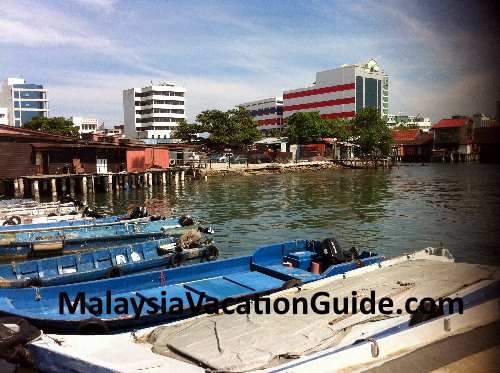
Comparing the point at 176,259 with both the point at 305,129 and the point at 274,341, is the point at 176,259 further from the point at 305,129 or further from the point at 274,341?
the point at 305,129

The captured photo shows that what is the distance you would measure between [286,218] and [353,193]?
1461 cm

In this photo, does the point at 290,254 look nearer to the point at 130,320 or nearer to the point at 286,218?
the point at 130,320

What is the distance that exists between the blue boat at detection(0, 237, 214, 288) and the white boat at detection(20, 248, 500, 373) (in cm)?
572

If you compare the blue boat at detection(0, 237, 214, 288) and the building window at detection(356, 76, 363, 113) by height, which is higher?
the building window at detection(356, 76, 363, 113)

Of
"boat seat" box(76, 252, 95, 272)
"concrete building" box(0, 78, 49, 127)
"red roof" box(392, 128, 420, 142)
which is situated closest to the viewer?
"boat seat" box(76, 252, 95, 272)

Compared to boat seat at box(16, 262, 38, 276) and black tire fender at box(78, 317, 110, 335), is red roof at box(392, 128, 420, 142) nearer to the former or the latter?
boat seat at box(16, 262, 38, 276)

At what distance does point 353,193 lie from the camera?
41.2 m

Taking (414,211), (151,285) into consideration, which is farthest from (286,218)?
(151,285)

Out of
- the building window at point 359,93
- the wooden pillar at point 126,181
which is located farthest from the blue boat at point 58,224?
the building window at point 359,93

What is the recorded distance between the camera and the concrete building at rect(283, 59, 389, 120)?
4107 inches

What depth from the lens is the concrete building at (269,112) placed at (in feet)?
427

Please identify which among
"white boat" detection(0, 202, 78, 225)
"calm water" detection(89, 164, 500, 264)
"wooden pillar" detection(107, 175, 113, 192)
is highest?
"wooden pillar" detection(107, 175, 113, 192)

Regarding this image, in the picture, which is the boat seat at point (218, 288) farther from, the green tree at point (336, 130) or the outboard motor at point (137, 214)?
the green tree at point (336, 130)

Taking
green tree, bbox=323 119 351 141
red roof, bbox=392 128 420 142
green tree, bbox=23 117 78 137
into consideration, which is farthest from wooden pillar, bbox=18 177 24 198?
red roof, bbox=392 128 420 142
